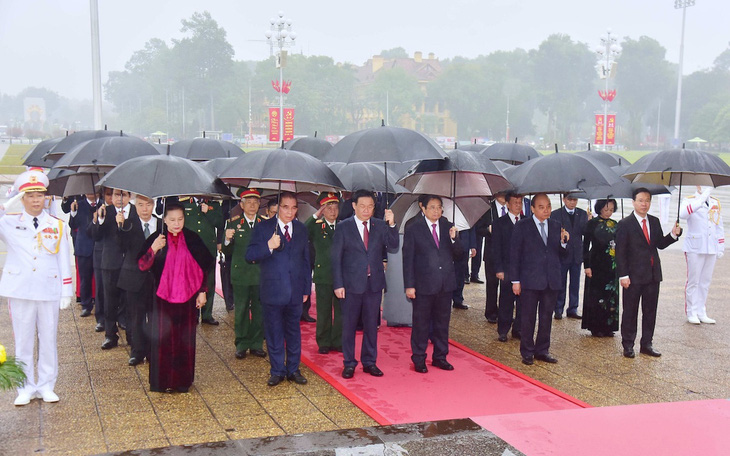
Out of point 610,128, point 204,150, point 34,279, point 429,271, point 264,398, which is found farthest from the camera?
point 610,128

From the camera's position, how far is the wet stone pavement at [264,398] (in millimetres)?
4832

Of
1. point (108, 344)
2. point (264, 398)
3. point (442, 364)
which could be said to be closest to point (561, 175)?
point (442, 364)

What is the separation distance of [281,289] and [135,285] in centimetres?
136

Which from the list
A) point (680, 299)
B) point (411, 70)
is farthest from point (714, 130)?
point (680, 299)

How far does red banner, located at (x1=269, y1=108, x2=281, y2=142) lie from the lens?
37.4 m

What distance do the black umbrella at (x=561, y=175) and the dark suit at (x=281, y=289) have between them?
2.23m

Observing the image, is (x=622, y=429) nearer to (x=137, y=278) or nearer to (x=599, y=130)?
(x=137, y=278)

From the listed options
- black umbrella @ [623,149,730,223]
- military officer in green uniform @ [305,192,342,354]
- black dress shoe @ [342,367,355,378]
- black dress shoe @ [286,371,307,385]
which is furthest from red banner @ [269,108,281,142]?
black dress shoe @ [286,371,307,385]

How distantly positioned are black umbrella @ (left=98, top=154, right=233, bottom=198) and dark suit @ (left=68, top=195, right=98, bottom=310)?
10.3 ft

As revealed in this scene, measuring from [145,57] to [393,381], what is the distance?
114 meters

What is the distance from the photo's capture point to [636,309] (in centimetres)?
746

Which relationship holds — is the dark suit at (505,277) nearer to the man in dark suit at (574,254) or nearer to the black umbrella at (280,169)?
the man in dark suit at (574,254)

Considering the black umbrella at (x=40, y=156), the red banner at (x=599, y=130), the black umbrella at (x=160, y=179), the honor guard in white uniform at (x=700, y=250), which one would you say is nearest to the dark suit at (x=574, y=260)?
the honor guard in white uniform at (x=700, y=250)

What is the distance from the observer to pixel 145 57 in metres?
112
